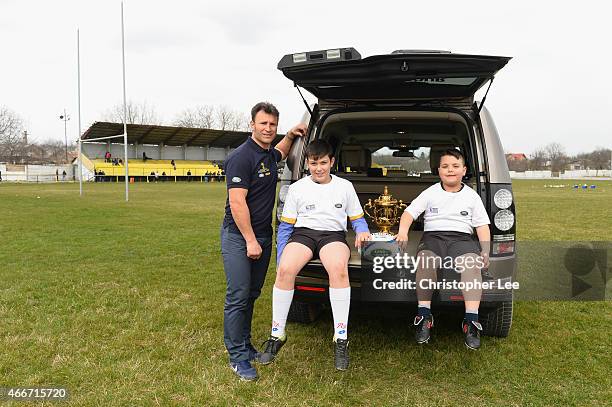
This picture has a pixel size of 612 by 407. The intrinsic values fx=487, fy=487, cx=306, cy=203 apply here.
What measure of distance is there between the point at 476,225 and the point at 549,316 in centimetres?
191

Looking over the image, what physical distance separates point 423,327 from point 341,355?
548mm

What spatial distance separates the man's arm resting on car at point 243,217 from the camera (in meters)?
3.03

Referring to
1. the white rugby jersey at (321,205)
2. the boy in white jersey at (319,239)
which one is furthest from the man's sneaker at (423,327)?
the white rugby jersey at (321,205)

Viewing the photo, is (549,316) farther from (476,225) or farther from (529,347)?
(476,225)

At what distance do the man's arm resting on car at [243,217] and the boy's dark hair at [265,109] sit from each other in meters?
0.54

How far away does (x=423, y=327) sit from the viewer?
3.00 m

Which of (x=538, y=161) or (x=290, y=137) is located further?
(x=538, y=161)

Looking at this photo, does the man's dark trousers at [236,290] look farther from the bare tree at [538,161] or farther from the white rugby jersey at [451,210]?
the bare tree at [538,161]

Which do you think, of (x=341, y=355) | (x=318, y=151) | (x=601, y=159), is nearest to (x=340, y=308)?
(x=341, y=355)

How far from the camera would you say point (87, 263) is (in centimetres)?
666

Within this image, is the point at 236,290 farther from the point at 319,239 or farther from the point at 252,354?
the point at 319,239

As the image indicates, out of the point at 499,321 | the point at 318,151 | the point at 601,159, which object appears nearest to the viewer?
the point at 318,151

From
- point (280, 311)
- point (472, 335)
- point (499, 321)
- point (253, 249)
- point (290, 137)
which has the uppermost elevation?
point (290, 137)

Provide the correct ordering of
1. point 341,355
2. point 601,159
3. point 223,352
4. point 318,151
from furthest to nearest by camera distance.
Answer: point 601,159 → point 223,352 → point 318,151 → point 341,355
